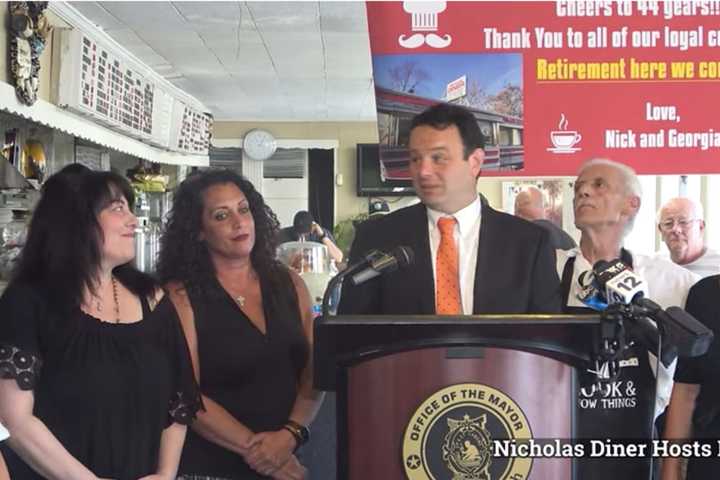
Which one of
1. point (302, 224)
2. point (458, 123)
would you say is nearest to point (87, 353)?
point (458, 123)

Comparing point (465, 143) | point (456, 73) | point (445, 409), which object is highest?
point (456, 73)

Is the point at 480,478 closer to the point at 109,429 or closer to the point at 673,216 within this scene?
the point at 109,429

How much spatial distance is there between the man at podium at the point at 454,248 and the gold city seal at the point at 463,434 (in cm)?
54

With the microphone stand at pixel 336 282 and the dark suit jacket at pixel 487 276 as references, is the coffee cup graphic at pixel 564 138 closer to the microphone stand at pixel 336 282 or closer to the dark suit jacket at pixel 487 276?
the dark suit jacket at pixel 487 276

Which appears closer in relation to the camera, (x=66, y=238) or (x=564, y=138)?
A: (x=66, y=238)

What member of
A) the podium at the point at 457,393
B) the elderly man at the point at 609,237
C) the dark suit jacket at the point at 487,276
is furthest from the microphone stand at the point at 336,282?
the elderly man at the point at 609,237

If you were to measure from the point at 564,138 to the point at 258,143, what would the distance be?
983 cm

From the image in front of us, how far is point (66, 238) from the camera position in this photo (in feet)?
5.71

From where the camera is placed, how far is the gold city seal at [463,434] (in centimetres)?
Answer: 125

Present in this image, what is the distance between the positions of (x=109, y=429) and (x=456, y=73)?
1298mm

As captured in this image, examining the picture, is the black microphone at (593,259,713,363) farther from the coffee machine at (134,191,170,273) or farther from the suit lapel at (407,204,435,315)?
the coffee machine at (134,191,170,273)

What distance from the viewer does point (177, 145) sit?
28.7 feet

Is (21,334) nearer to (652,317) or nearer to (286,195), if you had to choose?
(652,317)

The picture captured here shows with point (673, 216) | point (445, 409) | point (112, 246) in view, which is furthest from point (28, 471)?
point (673, 216)
